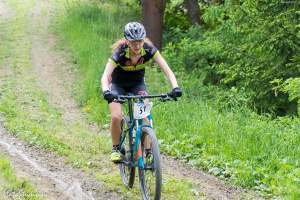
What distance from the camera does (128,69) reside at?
21.8 feet

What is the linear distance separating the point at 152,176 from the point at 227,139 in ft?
9.22

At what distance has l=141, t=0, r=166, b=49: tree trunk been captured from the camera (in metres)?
15.9

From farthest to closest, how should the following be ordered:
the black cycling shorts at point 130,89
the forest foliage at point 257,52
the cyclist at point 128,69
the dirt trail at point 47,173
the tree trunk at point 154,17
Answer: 1. the tree trunk at point 154,17
2. the forest foliage at point 257,52
3. the black cycling shorts at point 130,89
4. the dirt trail at point 47,173
5. the cyclist at point 128,69

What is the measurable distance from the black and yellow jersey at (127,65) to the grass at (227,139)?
1.99 meters

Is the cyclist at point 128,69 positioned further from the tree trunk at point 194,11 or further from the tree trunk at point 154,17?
the tree trunk at point 194,11

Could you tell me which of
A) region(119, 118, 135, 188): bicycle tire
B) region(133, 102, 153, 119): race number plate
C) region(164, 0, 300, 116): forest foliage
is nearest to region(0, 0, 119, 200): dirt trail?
region(119, 118, 135, 188): bicycle tire

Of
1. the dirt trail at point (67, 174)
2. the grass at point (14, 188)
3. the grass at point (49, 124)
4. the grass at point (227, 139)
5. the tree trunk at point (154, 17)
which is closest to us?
the grass at point (14, 188)

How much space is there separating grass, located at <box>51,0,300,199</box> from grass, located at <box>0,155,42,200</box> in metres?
2.79

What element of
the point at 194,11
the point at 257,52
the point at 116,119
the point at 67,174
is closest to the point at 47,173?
the point at 67,174

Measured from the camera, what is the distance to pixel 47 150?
8.33 meters

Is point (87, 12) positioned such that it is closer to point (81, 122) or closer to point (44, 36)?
point (44, 36)

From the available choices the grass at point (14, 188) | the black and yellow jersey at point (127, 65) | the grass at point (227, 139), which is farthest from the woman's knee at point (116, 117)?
the grass at point (227, 139)

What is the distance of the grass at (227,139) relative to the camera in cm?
725

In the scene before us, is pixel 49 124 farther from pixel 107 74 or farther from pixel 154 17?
pixel 154 17
